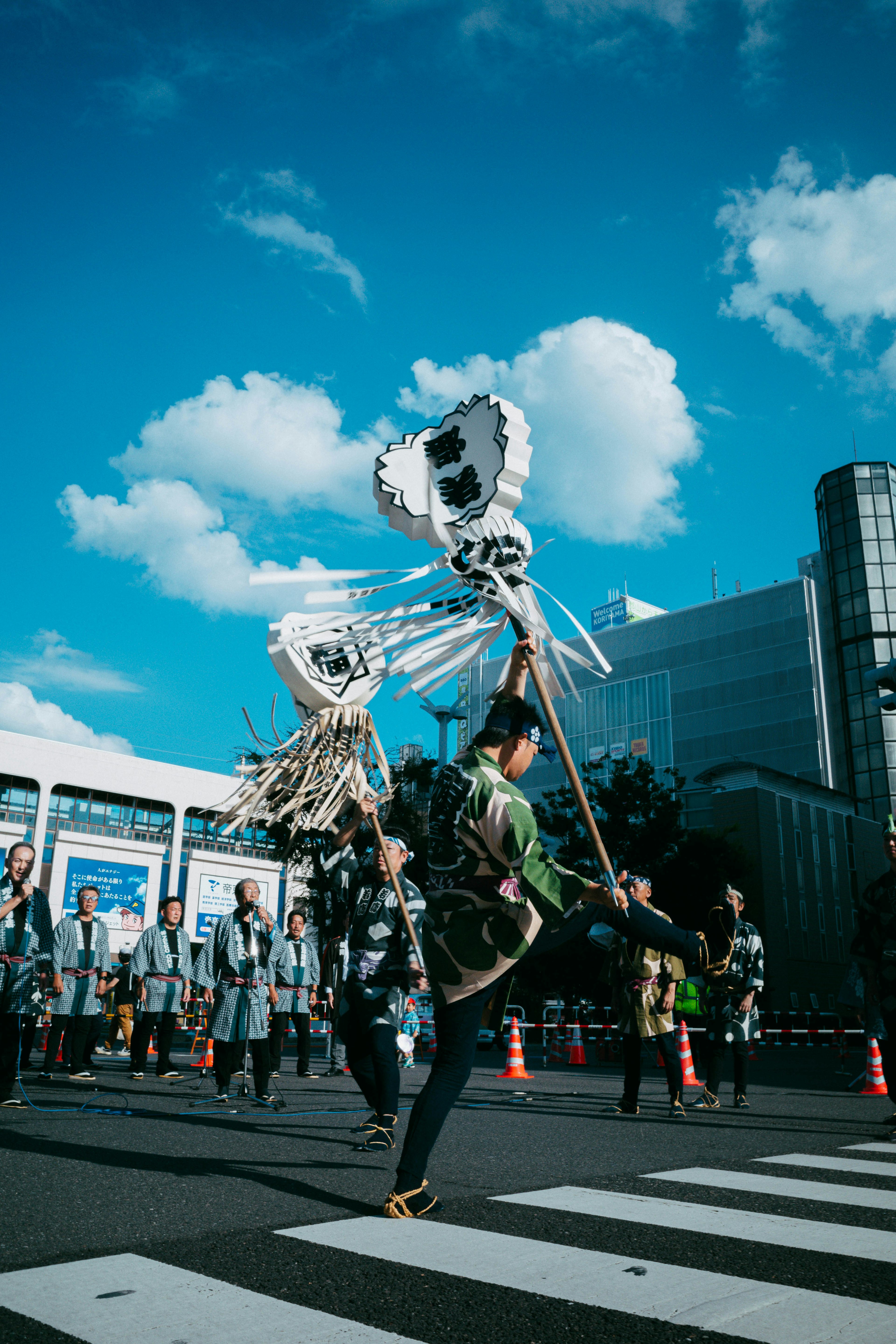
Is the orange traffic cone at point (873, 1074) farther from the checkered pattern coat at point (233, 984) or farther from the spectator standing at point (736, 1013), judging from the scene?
the checkered pattern coat at point (233, 984)

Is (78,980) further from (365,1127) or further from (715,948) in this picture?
(715,948)

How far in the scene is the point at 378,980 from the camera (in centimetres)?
568

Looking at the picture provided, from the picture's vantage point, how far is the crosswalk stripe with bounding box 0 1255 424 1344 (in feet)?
7.24

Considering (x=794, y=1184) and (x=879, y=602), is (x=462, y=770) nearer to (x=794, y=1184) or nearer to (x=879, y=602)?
(x=794, y=1184)

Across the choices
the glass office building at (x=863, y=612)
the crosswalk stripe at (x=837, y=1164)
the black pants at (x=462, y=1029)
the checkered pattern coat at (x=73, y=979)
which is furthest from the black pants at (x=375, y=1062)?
the glass office building at (x=863, y=612)

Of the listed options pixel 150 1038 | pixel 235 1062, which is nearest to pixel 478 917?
pixel 235 1062

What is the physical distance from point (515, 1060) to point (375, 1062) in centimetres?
771

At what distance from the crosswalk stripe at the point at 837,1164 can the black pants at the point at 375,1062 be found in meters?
1.84

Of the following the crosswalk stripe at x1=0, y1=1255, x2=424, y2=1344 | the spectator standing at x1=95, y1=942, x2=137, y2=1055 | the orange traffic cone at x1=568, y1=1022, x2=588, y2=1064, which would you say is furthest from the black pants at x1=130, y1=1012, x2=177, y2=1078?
the crosswalk stripe at x1=0, y1=1255, x2=424, y2=1344

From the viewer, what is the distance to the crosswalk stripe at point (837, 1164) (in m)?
4.64

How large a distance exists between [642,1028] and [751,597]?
5119cm

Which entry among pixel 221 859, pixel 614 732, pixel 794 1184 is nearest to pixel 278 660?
pixel 794 1184

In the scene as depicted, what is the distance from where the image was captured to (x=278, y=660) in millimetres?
6566

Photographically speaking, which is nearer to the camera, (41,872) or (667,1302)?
(667,1302)
